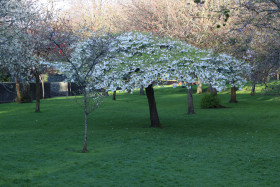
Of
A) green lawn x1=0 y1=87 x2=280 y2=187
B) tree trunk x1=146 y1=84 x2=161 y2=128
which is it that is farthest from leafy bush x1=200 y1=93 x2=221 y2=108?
tree trunk x1=146 y1=84 x2=161 y2=128

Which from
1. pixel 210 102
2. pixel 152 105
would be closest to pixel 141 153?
pixel 152 105

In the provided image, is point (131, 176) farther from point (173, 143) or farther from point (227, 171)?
point (173, 143)

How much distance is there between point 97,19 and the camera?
6444cm

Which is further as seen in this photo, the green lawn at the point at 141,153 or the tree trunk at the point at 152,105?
the tree trunk at the point at 152,105

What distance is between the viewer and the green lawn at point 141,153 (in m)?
10.5

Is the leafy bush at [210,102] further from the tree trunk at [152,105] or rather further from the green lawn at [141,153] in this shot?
the tree trunk at [152,105]

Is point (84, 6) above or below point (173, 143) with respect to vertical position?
above

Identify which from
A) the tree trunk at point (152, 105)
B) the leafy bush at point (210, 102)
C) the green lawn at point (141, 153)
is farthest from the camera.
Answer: the leafy bush at point (210, 102)

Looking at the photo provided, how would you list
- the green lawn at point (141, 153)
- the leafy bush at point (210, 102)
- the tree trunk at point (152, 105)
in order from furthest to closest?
the leafy bush at point (210, 102)
the tree trunk at point (152, 105)
the green lawn at point (141, 153)

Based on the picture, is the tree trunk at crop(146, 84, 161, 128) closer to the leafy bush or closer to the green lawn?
the green lawn

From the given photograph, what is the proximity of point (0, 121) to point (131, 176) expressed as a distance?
16.1 metres

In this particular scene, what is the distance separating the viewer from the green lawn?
414 inches

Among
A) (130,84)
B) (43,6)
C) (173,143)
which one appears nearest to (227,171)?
(173,143)

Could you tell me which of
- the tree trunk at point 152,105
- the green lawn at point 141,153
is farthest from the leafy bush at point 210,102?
the tree trunk at point 152,105
